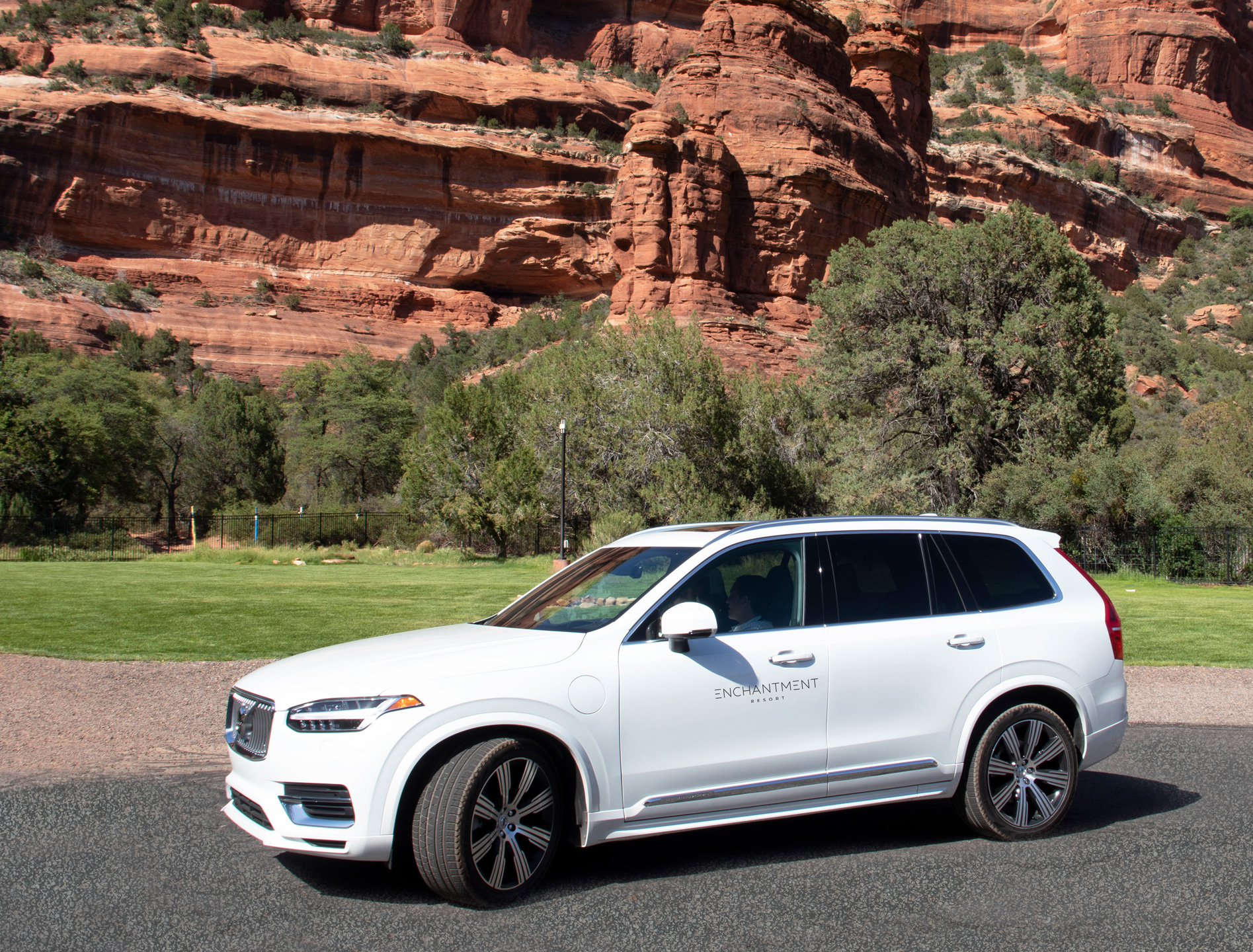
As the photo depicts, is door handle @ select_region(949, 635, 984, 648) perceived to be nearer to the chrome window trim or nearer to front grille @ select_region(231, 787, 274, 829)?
the chrome window trim

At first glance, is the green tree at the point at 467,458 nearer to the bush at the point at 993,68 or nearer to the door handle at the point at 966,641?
the door handle at the point at 966,641

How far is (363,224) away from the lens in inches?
3403

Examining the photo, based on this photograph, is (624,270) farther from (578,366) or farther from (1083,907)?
(1083,907)

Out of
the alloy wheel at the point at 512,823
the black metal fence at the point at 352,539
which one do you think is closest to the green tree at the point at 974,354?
the black metal fence at the point at 352,539

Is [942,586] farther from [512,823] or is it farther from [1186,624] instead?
[1186,624]

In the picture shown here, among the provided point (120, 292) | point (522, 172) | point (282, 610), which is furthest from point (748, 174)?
point (282, 610)

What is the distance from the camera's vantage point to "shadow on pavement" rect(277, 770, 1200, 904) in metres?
4.79

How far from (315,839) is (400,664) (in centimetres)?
84

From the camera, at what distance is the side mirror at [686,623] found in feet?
15.3

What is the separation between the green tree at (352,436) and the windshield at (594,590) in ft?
171

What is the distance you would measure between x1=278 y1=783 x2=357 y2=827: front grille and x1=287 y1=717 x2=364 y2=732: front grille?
239 millimetres

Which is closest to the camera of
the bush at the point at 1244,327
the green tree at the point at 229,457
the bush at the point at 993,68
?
the green tree at the point at 229,457

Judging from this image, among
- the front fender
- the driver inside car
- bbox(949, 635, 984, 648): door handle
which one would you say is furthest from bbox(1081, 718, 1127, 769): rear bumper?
the front fender

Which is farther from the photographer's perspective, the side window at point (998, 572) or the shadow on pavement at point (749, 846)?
the side window at point (998, 572)
